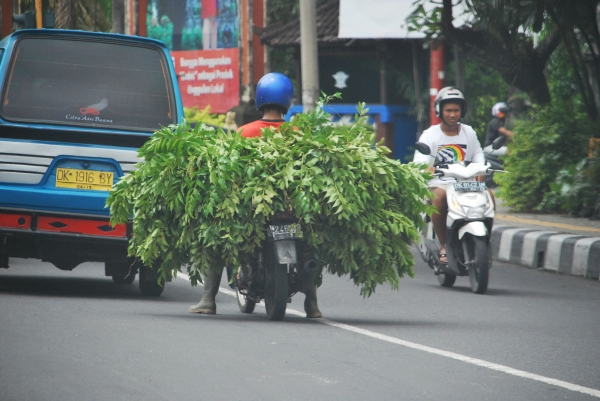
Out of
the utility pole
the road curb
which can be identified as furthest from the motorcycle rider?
the utility pole

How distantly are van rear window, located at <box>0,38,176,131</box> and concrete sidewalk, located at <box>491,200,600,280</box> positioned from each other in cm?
476

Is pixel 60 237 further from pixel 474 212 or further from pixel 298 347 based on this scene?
pixel 474 212

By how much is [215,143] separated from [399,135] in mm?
20891

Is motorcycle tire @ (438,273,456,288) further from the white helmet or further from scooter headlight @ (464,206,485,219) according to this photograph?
the white helmet

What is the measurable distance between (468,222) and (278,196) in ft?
10.5

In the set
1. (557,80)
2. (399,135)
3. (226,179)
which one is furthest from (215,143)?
(399,135)

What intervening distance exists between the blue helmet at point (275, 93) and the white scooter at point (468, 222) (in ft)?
7.63

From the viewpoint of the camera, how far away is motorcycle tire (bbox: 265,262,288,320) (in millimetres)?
7723

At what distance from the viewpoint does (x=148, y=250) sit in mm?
7762

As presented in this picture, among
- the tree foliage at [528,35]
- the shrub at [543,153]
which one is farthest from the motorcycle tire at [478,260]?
the shrub at [543,153]

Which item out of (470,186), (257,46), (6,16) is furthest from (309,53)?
(6,16)

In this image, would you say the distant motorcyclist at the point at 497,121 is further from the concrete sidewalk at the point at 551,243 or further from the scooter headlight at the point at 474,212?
the scooter headlight at the point at 474,212

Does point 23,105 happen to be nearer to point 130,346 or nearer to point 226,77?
point 130,346

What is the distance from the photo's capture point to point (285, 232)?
7.61 m
